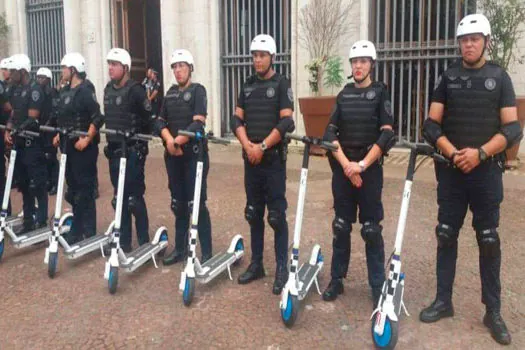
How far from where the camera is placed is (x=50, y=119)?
21.4 feet

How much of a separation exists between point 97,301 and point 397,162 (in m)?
7.25

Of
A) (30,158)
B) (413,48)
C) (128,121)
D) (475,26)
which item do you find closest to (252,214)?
(128,121)

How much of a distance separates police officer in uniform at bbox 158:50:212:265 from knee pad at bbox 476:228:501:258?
7.88 feet

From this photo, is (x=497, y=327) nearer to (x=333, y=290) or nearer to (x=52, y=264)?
(x=333, y=290)

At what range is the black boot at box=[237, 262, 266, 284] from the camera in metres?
4.90

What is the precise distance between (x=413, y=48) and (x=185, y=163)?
720 centimetres

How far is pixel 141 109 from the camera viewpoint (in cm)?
553

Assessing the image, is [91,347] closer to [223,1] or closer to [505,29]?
[505,29]

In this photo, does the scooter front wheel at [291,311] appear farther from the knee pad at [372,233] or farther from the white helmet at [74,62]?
the white helmet at [74,62]

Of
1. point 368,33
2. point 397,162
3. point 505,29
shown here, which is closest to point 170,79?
point 368,33

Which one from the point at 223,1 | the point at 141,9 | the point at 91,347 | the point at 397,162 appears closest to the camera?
the point at 91,347

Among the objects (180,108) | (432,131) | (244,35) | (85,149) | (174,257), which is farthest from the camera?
(244,35)

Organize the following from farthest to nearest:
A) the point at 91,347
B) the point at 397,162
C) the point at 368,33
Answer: the point at 368,33 < the point at 397,162 < the point at 91,347

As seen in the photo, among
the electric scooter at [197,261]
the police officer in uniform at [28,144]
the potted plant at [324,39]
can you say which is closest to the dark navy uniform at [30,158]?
the police officer in uniform at [28,144]
